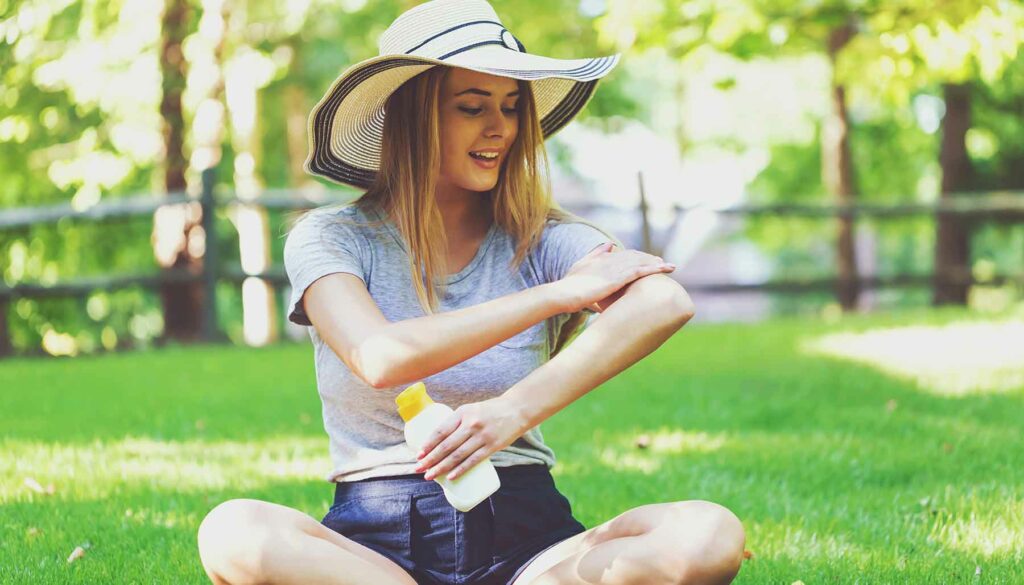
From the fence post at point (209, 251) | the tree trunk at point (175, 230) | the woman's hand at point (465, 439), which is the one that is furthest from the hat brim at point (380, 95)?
the tree trunk at point (175, 230)

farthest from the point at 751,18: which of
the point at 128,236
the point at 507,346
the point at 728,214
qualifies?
the point at 128,236

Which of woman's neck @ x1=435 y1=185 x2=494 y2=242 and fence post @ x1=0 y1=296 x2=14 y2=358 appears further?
fence post @ x1=0 y1=296 x2=14 y2=358

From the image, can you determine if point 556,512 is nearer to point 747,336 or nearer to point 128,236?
point 747,336

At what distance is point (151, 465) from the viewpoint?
4.36m

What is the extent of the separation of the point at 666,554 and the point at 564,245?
75 centimetres

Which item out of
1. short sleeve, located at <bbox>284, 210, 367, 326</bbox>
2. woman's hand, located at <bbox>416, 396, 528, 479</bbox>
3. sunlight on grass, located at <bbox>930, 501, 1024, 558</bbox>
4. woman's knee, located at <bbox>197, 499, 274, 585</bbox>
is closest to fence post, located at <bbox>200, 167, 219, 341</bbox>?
sunlight on grass, located at <bbox>930, 501, 1024, 558</bbox>

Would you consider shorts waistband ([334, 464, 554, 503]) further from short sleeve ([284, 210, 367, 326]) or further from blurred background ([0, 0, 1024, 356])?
blurred background ([0, 0, 1024, 356])

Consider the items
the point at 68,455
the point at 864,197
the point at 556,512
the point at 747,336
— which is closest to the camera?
the point at 556,512

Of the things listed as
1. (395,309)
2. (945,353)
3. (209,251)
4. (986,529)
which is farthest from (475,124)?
(209,251)

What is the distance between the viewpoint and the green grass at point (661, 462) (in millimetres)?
3111

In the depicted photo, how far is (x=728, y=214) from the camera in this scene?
12000mm

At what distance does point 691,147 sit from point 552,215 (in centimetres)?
2102

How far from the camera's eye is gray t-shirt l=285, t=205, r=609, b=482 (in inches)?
99.3

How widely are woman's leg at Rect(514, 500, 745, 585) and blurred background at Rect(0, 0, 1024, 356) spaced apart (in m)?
4.13
